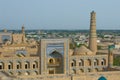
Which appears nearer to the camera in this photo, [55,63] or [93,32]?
[55,63]

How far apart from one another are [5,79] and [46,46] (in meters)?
5.69

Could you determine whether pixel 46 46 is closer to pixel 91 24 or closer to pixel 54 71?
pixel 54 71

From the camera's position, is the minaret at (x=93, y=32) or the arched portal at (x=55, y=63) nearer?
the arched portal at (x=55, y=63)

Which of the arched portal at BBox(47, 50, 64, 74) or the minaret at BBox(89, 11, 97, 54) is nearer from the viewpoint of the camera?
the arched portal at BBox(47, 50, 64, 74)

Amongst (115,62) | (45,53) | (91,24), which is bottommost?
(115,62)

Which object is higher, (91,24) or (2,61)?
(91,24)

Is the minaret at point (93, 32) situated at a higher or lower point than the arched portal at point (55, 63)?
higher

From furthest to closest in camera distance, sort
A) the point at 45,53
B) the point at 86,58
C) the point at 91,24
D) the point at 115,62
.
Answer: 1. the point at 115,62
2. the point at 91,24
3. the point at 86,58
4. the point at 45,53

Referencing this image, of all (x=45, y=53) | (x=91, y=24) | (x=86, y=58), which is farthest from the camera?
(x=91, y=24)

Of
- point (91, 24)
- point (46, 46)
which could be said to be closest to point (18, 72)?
point (46, 46)

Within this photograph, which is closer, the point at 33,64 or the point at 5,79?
the point at 5,79

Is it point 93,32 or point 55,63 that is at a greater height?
point 93,32

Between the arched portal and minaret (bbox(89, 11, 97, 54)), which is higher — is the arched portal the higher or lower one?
the lower one

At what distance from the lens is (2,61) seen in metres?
21.0
